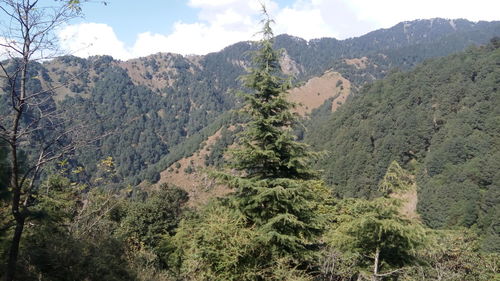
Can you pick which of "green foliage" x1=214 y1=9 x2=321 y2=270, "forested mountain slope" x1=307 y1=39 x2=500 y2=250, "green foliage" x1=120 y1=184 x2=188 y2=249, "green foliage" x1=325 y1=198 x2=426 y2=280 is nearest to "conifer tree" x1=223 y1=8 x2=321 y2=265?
"green foliage" x1=214 y1=9 x2=321 y2=270

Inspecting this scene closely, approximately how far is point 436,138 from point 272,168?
76417 mm

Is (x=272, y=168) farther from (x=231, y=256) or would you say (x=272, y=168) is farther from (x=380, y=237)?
(x=380, y=237)

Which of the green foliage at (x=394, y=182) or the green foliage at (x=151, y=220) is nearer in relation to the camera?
the green foliage at (x=394, y=182)

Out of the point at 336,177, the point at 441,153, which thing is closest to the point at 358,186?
the point at 336,177

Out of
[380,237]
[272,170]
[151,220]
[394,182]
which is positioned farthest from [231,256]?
[151,220]

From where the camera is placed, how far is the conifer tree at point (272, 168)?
933cm

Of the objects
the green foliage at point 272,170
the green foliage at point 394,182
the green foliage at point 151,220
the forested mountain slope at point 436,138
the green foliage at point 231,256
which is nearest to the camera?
the green foliage at point 231,256

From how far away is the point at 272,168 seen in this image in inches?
419

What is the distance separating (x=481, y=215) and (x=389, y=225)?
57306mm

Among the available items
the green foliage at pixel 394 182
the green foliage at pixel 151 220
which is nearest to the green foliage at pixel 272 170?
the green foliage at pixel 394 182

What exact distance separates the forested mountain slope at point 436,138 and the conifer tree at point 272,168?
43022mm

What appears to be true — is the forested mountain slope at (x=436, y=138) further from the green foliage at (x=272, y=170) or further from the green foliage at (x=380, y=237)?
the green foliage at (x=272, y=170)

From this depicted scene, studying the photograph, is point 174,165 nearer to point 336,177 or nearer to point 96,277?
point 336,177

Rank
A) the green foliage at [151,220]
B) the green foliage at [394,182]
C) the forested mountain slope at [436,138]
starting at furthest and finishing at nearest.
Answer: the forested mountain slope at [436,138], the green foliage at [151,220], the green foliage at [394,182]
